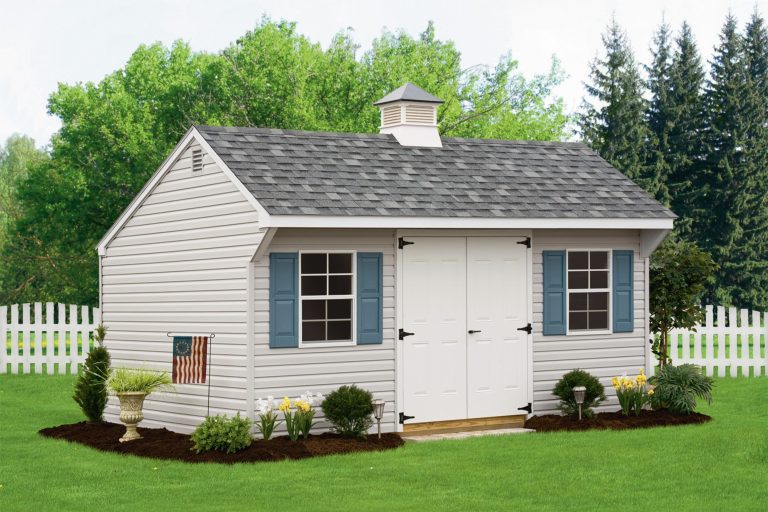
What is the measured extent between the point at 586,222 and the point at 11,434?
7.56 metres

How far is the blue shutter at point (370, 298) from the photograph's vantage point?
1370cm

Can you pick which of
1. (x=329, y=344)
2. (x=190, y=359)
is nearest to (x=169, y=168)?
(x=190, y=359)

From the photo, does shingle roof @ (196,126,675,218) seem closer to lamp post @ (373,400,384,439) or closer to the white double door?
the white double door

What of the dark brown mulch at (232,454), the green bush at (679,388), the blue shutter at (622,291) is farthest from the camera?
the blue shutter at (622,291)

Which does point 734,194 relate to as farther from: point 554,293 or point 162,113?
point 554,293

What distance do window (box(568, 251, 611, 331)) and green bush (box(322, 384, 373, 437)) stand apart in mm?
3397

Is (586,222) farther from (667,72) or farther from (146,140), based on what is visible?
(667,72)

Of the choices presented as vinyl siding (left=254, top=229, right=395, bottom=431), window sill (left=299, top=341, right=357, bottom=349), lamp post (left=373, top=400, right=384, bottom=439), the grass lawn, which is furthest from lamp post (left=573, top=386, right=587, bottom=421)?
window sill (left=299, top=341, right=357, bottom=349)

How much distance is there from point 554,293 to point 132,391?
209 inches

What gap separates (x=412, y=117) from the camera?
53.1ft

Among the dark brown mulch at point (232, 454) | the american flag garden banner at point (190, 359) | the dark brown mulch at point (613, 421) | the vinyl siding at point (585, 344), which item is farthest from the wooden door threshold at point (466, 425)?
the american flag garden banner at point (190, 359)

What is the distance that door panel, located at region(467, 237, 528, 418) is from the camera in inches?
573

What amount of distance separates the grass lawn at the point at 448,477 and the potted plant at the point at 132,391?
1.85 feet

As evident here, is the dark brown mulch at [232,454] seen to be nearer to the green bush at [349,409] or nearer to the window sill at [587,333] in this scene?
the green bush at [349,409]
